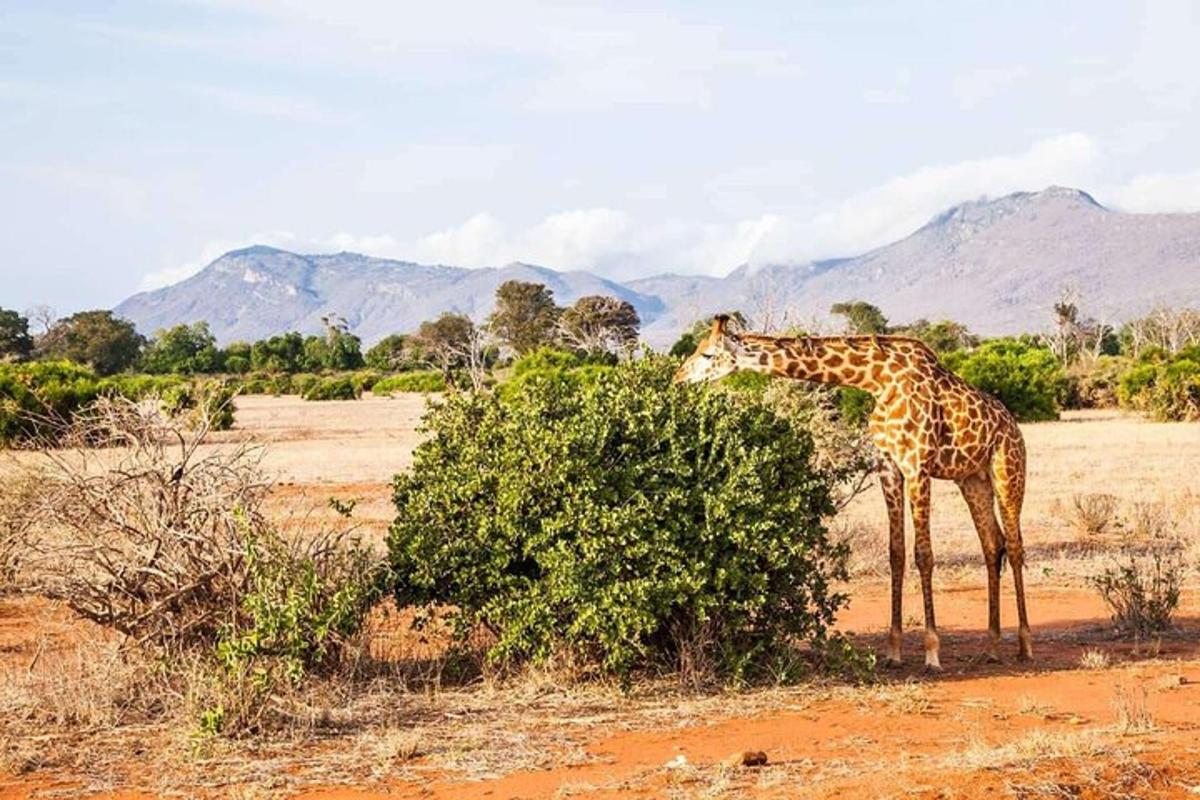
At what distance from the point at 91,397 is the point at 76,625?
84.4 ft

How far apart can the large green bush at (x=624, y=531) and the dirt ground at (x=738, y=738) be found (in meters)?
0.50

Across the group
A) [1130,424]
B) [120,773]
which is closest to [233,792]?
[120,773]

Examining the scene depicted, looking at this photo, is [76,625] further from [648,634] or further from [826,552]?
[826,552]

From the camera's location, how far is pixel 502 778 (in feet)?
25.1

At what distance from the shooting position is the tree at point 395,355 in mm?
90088

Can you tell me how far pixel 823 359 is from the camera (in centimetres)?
1105

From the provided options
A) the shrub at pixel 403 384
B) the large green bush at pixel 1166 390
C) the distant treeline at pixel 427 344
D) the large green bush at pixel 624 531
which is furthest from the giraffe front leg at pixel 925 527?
the shrub at pixel 403 384

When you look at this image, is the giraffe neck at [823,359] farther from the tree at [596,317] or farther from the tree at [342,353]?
the tree at [342,353]

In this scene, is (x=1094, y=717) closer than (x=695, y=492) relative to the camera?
Yes

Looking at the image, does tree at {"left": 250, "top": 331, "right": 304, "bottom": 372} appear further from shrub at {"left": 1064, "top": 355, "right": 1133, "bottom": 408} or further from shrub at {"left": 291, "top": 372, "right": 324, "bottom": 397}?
shrub at {"left": 1064, "top": 355, "right": 1133, "bottom": 408}

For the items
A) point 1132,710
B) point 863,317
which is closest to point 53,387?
point 1132,710

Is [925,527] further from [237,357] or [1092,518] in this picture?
[237,357]

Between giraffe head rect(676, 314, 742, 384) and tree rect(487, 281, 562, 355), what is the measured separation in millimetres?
74814

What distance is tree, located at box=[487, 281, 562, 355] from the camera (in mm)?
89375
